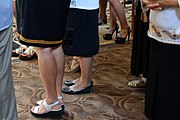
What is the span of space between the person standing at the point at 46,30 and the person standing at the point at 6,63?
36 centimetres

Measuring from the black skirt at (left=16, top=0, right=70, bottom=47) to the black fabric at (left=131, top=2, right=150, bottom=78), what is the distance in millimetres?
699

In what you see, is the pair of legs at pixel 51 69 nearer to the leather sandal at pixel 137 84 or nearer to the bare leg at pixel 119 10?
the leather sandal at pixel 137 84

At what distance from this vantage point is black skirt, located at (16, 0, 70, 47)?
172 centimetres

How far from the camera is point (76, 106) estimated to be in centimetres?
219

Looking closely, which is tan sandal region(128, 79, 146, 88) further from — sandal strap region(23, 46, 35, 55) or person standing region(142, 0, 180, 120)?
sandal strap region(23, 46, 35, 55)

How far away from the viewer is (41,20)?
5.72ft

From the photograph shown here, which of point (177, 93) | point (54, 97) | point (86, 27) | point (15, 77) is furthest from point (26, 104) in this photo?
point (177, 93)

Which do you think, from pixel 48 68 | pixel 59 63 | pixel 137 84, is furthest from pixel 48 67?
pixel 137 84

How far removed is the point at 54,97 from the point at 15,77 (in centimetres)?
74

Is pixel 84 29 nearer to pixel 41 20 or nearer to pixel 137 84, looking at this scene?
pixel 41 20

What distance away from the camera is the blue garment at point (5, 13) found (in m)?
1.26

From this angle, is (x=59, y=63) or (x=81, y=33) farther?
(x=81, y=33)

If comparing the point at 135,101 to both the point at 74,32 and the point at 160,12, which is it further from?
the point at 160,12

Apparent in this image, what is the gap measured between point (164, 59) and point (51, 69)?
0.76 metres
